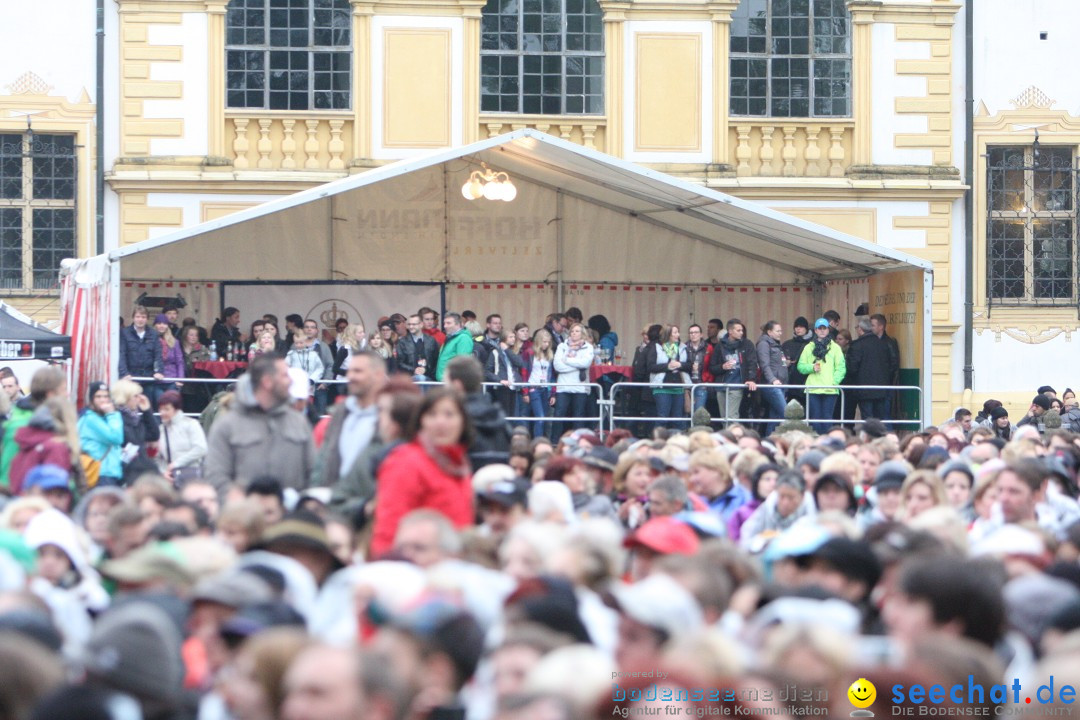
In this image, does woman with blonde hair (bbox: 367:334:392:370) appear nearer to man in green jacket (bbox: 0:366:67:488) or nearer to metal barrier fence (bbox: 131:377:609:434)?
metal barrier fence (bbox: 131:377:609:434)

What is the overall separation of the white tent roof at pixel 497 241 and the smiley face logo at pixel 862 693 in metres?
15.9

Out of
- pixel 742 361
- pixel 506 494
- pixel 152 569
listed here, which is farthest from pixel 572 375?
pixel 152 569

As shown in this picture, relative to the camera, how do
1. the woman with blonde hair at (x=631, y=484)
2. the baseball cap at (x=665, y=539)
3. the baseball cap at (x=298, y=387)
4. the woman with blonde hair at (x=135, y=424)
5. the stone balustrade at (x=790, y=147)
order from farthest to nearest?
1. the stone balustrade at (x=790, y=147)
2. the woman with blonde hair at (x=135, y=424)
3. the baseball cap at (x=298, y=387)
4. the woman with blonde hair at (x=631, y=484)
5. the baseball cap at (x=665, y=539)

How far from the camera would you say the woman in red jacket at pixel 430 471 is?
24.7ft

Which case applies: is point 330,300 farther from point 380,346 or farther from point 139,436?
point 139,436

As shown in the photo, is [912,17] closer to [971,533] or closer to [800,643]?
[971,533]

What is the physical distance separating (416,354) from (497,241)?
10.9 ft

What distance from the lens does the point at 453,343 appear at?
763 inches

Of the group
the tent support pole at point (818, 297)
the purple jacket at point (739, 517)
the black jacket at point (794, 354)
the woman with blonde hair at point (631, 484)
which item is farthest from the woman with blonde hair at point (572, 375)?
the purple jacket at point (739, 517)

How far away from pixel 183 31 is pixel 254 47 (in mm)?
965

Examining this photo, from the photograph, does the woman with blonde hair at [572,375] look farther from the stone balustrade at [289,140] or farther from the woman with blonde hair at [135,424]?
the woman with blonde hair at [135,424]

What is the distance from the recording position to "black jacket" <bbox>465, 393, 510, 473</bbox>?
356 inches

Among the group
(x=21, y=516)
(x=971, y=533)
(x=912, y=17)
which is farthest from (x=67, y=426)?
(x=912, y=17)

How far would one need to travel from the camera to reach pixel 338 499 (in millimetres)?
8461
